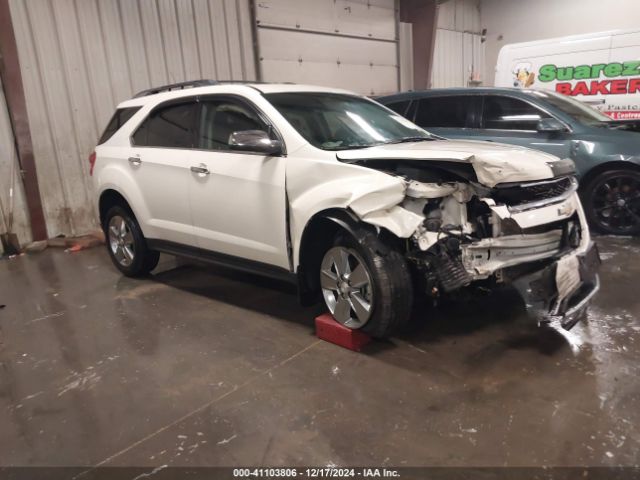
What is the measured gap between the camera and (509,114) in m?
5.54

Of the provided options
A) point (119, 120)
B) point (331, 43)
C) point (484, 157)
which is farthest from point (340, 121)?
point (331, 43)

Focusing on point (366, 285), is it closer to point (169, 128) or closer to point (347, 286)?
point (347, 286)

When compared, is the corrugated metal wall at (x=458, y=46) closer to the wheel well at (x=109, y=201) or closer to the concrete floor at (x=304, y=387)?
the wheel well at (x=109, y=201)

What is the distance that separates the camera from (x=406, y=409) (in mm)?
2451

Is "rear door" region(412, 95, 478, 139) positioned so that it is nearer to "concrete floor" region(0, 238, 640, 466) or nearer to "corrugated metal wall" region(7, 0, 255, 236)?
"concrete floor" region(0, 238, 640, 466)

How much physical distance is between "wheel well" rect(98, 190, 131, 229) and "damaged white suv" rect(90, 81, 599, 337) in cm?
56

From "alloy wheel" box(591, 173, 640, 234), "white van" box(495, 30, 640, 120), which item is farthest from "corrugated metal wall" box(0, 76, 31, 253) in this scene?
"white van" box(495, 30, 640, 120)

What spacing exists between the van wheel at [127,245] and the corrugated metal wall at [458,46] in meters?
9.09

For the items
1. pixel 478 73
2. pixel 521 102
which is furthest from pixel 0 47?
pixel 478 73

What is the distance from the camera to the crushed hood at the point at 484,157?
2637 mm

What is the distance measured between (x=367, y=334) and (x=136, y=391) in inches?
55.5

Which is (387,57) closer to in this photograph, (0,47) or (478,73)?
(478,73)

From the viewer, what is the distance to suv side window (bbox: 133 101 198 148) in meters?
3.92

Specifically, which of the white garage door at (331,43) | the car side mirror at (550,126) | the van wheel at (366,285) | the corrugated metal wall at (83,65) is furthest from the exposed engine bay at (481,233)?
the white garage door at (331,43)
